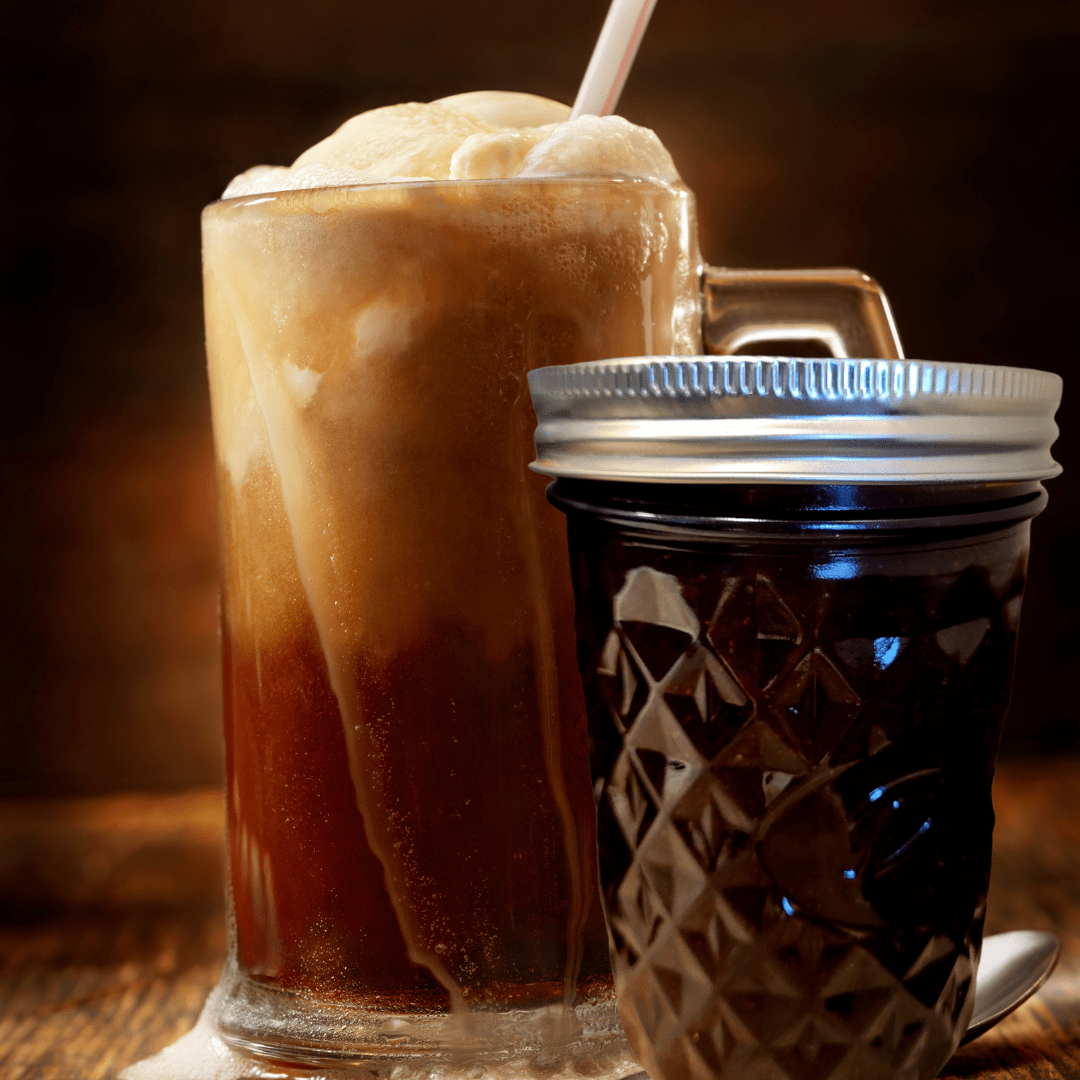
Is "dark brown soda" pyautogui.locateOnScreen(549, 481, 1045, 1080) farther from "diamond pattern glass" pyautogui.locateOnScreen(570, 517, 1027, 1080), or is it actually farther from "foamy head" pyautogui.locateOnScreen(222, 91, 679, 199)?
"foamy head" pyautogui.locateOnScreen(222, 91, 679, 199)

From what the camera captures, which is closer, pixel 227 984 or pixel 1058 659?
pixel 227 984

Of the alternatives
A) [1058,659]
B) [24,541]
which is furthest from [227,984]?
[1058,659]

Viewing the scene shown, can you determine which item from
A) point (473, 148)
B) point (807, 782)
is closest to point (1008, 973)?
point (807, 782)

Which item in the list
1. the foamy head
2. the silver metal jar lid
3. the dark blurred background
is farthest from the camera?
the dark blurred background

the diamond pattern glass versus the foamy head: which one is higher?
the foamy head

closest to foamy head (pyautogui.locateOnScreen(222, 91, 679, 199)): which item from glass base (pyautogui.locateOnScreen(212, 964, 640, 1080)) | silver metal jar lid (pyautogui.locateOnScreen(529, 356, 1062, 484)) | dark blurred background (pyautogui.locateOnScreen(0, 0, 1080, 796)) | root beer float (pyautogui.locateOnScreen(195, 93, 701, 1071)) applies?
root beer float (pyautogui.locateOnScreen(195, 93, 701, 1071))

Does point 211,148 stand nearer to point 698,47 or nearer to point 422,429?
point 698,47
